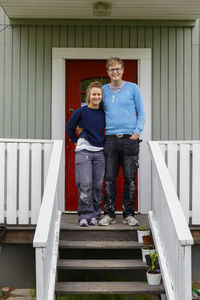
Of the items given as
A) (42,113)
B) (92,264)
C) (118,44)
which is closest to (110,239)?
(92,264)

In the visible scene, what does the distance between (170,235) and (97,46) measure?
302cm

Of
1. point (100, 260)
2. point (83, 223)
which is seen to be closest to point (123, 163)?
point (83, 223)

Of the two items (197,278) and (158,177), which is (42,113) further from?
(197,278)

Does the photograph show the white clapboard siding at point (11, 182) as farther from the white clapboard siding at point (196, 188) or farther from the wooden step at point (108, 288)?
the white clapboard siding at point (196, 188)

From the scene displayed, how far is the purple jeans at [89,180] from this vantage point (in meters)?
4.14

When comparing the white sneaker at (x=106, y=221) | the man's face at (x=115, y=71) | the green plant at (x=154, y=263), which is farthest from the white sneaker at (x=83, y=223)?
the man's face at (x=115, y=71)

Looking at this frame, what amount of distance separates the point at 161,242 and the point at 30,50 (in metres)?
3.12

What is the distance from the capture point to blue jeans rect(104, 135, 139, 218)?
413cm

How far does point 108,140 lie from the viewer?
13.7 ft

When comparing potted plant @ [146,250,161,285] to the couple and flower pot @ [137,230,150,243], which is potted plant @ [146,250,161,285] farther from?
the couple

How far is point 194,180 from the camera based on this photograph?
439 cm

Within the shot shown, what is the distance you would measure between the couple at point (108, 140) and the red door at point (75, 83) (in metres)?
1.21

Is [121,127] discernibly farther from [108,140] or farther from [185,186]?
[185,186]

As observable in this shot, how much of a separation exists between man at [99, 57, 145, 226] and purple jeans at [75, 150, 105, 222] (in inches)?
3.3
